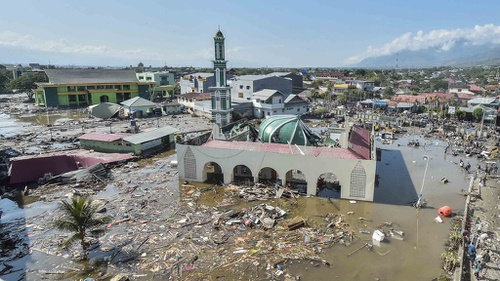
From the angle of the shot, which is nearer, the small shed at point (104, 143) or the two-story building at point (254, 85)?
the small shed at point (104, 143)

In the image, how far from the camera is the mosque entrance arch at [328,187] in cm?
2103

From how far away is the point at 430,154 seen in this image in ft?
104

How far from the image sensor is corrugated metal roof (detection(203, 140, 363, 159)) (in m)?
20.1

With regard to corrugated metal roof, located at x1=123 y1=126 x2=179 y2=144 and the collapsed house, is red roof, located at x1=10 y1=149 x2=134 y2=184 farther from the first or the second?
the collapsed house

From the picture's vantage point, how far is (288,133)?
80.9ft

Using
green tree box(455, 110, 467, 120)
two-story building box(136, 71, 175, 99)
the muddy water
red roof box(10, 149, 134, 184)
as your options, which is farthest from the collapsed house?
two-story building box(136, 71, 175, 99)

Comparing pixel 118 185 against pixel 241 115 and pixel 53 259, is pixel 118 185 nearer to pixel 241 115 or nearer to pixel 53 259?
pixel 53 259

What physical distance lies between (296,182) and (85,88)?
180 feet

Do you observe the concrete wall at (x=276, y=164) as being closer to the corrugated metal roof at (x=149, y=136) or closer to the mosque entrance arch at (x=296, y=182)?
the mosque entrance arch at (x=296, y=182)

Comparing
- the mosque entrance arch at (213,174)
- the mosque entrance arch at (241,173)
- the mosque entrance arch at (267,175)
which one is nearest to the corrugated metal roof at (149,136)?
the mosque entrance arch at (213,174)

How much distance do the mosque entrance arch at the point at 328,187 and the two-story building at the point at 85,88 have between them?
2046 inches

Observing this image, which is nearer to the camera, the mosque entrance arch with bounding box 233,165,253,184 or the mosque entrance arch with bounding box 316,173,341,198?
the mosque entrance arch with bounding box 316,173,341,198

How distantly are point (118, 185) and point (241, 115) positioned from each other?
28515 millimetres

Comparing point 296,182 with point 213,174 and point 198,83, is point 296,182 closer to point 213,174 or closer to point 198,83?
point 213,174
